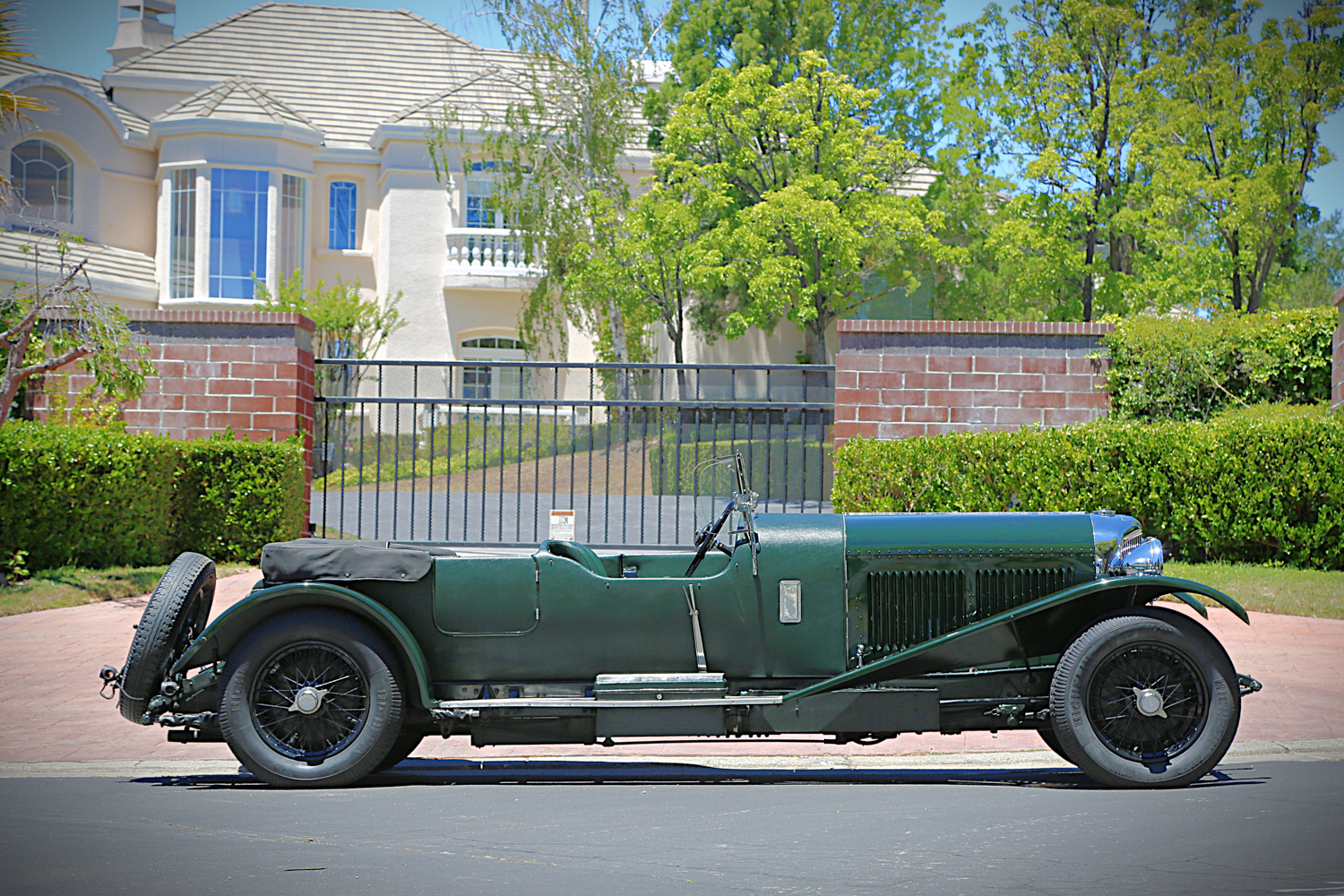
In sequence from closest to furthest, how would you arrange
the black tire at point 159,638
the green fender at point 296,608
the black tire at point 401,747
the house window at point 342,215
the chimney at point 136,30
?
the green fender at point 296,608 < the black tire at point 159,638 < the black tire at point 401,747 < the house window at point 342,215 < the chimney at point 136,30

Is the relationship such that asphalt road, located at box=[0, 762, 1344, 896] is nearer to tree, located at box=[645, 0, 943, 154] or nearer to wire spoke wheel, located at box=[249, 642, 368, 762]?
wire spoke wheel, located at box=[249, 642, 368, 762]

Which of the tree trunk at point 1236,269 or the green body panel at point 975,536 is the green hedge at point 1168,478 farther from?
the tree trunk at point 1236,269

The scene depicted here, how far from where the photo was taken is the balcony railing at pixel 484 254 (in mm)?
28125

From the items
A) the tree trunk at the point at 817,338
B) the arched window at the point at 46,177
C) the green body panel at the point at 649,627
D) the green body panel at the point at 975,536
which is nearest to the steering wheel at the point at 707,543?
the green body panel at the point at 649,627

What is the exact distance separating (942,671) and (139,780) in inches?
155

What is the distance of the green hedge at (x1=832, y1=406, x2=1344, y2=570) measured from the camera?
11828 millimetres

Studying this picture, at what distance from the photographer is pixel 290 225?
2795cm

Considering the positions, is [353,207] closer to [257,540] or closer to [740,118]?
[740,118]

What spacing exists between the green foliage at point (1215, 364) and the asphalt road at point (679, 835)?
7651 mm

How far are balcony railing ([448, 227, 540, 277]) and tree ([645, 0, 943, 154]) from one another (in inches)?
166

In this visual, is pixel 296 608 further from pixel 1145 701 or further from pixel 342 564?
pixel 1145 701

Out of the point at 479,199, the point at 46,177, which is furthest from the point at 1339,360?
the point at 46,177

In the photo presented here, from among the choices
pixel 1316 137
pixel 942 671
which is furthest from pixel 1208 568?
pixel 1316 137

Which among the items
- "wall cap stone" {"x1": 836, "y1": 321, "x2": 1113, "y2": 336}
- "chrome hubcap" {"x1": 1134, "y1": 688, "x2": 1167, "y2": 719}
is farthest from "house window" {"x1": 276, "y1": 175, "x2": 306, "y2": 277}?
"chrome hubcap" {"x1": 1134, "y1": 688, "x2": 1167, "y2": 719}
